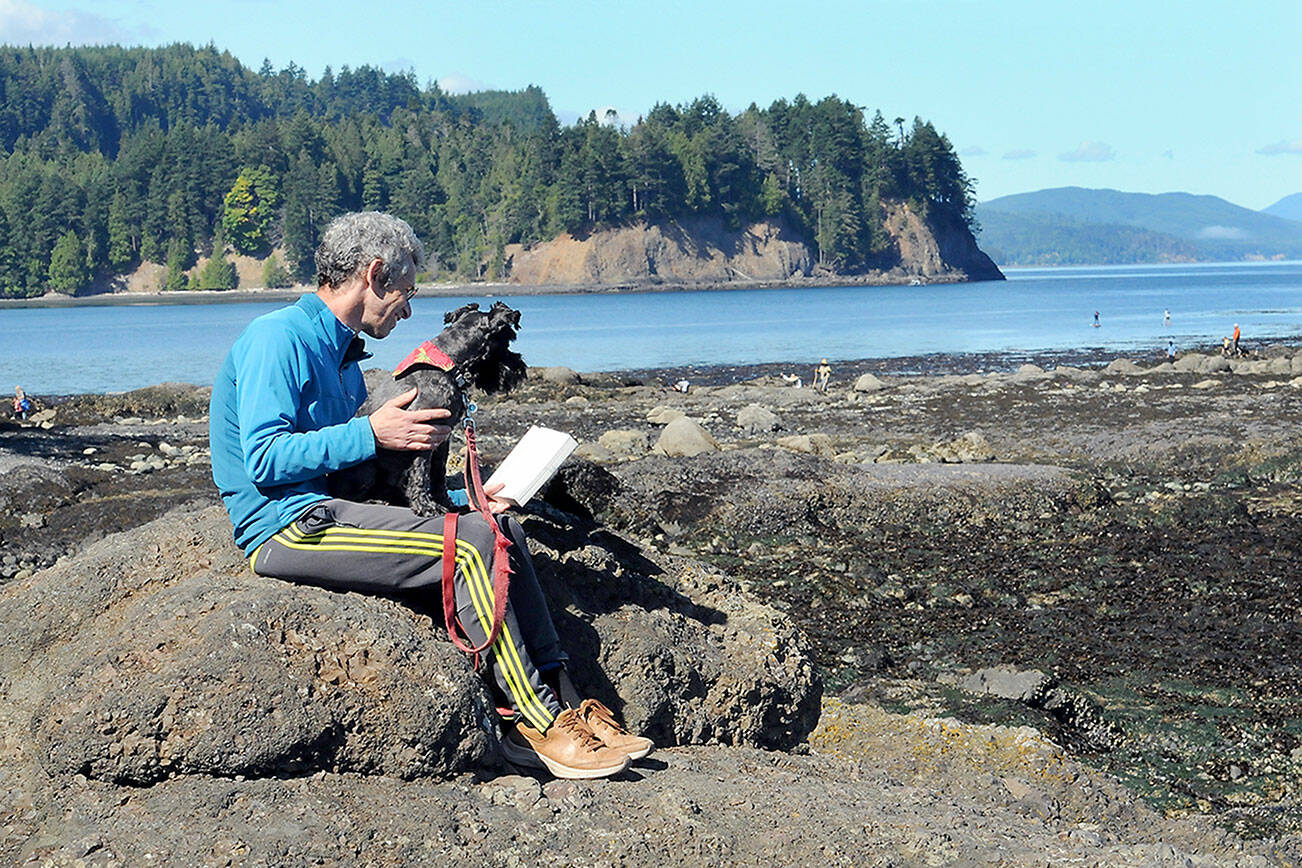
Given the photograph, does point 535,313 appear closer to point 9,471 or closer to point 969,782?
point 9,471

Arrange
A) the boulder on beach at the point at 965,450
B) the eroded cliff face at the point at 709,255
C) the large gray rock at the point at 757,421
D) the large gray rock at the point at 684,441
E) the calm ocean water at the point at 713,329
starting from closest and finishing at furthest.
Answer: the boulder on beach at the point at 965,450 < the large gray rock at the point at 684,441 < the large gray rock at the point at 757,421 < the calm ocean water at the point at 713,329 < the eroded cliff face at the point at 709,255

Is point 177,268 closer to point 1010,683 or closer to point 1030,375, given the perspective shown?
point 1030,375

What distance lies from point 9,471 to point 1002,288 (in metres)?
139

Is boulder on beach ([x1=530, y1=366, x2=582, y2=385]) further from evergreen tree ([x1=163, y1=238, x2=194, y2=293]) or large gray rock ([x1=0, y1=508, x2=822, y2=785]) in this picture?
evergreen tree ([x1=163, y1=238, x2=194, y2=293])

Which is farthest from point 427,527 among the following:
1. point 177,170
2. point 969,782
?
point 177,170

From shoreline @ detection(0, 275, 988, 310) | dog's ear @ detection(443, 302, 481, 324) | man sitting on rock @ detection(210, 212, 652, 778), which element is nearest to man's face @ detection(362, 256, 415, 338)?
man sitting on rock @ detection(210, 212, 652, 778)

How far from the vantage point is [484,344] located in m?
5.73

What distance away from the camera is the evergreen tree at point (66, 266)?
14675cm

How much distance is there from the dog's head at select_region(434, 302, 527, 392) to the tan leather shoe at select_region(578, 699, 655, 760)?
1592 millimetres

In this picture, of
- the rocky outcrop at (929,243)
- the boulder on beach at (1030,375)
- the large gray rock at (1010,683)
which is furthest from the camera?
the rocky outcrop at (929,243)

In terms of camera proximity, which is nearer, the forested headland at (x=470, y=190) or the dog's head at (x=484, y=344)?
the dog's head at (x=484, y=344)

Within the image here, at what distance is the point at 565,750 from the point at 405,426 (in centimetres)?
150

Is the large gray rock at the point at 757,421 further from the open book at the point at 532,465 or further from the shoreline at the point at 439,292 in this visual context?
the shoreline at the point at 439,292

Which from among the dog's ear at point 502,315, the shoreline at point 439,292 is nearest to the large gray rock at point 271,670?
the dog's ear at point 502,315
